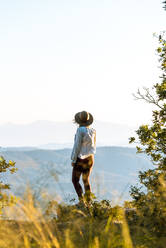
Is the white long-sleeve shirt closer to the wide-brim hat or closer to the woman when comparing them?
the woman

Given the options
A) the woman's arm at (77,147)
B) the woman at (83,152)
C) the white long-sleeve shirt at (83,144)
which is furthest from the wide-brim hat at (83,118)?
the woman's arm at (77,147)

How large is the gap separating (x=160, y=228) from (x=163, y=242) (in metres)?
0.63

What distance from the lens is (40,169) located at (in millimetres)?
4758

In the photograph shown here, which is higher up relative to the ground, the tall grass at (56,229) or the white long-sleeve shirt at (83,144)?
the white long-sleeve shirt at (83,144)

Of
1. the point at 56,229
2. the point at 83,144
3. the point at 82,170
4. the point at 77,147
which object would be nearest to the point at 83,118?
the point at 83,144

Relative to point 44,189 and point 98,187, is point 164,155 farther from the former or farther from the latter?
point 44,189

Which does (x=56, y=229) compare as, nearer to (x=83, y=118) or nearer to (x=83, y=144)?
(x=83, y=144)

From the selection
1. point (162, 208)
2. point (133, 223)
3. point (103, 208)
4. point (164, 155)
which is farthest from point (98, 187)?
point (164, 155)

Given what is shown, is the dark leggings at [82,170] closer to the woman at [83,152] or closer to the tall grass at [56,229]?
the woman at [83,152]

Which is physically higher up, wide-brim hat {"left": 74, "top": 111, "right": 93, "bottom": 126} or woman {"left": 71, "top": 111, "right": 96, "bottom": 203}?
wide-brim hat {"left": 74, "top": 111, "right": 93, "bottom": 126}

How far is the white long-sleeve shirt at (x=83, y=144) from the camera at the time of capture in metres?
9.75

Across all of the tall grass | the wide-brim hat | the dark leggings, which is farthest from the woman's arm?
the tall grass

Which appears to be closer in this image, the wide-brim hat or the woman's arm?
the woman's arm

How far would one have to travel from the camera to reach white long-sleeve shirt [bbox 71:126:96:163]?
32.0ft
